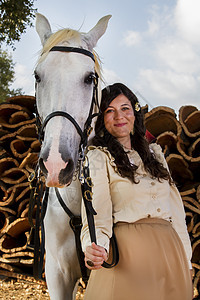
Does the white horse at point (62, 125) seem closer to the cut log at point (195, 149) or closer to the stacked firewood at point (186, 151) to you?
the stacked firewood at point (186, 151)

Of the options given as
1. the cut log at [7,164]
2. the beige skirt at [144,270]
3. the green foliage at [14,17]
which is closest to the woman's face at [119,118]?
the beige skirt at [144,270]

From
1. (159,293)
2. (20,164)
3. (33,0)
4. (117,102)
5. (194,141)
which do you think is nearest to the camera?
(159,293)

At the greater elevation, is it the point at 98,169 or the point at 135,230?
the point at 98,169

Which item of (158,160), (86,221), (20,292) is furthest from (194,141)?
(20,292)

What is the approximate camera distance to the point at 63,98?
0.90 m

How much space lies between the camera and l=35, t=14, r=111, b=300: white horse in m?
0.83

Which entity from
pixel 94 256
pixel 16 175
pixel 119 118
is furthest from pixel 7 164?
pixel 94 256

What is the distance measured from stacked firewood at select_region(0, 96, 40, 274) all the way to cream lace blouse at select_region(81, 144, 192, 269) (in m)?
1.42

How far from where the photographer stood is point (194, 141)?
2219mm

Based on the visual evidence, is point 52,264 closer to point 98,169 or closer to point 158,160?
point 98,169

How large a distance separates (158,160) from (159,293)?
58 cm

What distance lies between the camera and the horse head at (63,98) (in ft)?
2.67

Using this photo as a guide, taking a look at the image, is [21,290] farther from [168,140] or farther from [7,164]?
[168,140]

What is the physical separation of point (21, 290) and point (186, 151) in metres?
1.99
